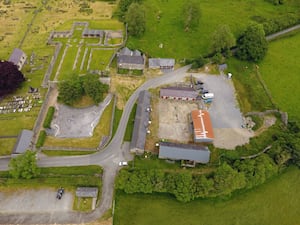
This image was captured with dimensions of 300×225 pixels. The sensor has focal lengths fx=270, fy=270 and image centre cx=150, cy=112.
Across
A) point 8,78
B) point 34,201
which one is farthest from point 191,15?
point 34,201

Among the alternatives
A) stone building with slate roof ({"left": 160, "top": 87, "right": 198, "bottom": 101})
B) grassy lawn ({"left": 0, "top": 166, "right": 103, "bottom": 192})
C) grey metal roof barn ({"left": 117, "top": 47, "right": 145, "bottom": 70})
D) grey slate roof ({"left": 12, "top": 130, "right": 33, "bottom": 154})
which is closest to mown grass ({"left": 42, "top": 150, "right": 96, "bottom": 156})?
grey slate roof ({"left": 12, "top": 130, "right": 33, "bottom": 154})

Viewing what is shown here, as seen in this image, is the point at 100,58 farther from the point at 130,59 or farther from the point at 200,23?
the point at 200,23

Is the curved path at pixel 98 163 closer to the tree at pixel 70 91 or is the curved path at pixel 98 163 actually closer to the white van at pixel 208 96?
the tree at pixel 70 91

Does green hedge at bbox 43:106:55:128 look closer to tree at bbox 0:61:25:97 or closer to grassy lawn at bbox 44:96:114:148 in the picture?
grassy lawn at bbox 44:96:114:148

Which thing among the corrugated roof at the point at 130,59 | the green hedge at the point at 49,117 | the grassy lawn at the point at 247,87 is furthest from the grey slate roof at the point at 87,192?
the grassy lawn at the point at 247,87

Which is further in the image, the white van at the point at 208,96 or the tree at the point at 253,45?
the tree at the point at 253,45

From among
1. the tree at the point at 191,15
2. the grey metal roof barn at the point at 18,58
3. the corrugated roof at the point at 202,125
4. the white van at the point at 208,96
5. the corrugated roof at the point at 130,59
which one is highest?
the tree at the point at 191,15

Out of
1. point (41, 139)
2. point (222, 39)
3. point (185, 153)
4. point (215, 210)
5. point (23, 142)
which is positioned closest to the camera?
point (215, 210)
